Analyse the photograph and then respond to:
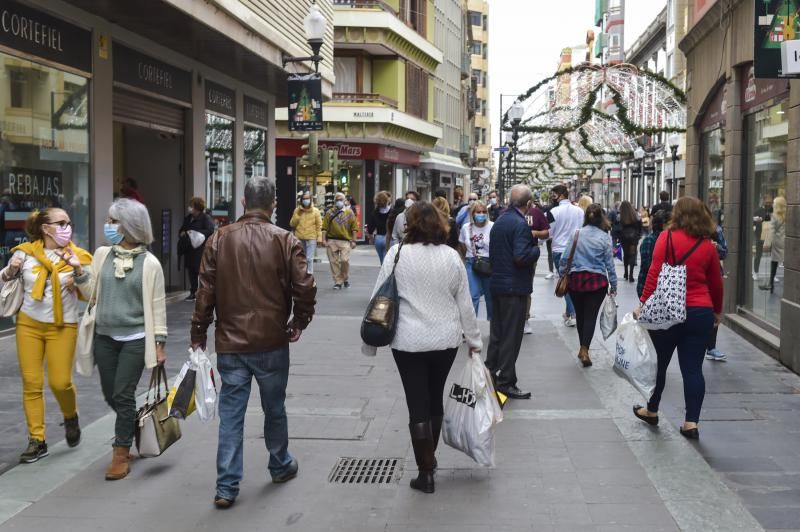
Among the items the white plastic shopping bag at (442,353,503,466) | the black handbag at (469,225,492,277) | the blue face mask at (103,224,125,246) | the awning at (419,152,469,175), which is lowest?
the white plastic shopping bag at (442,353,503,466)

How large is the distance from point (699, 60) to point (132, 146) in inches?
384

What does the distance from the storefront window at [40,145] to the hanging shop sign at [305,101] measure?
22.5ft

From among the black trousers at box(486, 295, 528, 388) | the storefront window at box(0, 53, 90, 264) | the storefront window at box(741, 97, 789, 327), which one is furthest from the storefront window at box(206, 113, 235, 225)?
the black trousers at box(486, 295, 528, 388)

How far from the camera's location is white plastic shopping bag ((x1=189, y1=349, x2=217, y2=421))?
592 centimetres

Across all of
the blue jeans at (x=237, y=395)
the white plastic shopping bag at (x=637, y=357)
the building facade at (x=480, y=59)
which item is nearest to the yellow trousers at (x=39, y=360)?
the blue jeans at (x=237, y=395)

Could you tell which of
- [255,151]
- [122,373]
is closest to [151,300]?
[122,373]

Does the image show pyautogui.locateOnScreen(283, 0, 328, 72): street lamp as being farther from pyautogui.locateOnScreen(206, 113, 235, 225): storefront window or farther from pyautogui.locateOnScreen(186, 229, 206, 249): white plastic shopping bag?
pyautogui.locateOnScreen(186, 229, 206, 249): white plastic shopping bag

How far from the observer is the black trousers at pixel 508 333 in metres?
8.80

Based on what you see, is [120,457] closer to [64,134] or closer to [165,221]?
[64,134]

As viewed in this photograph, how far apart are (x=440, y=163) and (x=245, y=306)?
4768 centimetres

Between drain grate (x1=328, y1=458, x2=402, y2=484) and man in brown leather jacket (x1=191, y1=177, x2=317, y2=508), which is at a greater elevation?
man in brown leather jacket (x1=191, y1=177, x2=317, y2=508)

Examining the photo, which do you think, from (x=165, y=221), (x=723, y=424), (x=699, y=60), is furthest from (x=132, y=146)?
(x=723, y=424)

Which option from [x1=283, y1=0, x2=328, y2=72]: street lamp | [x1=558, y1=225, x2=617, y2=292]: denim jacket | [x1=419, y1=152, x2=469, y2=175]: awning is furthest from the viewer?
[x1=419, y1=152, x2=469, y2=175]: awning

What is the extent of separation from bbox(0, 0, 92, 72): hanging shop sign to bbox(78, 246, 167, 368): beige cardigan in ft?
19.1
